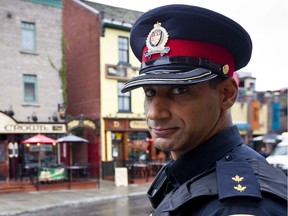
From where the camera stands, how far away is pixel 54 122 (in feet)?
54.0

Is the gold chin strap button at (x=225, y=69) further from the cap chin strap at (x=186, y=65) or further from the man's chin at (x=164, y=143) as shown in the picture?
the man's chin at (x=164, y=143)

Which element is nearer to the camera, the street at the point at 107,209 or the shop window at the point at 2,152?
the street at the point at 107,209

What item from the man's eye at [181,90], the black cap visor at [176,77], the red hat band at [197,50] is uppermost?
the red hat band at [197,50]

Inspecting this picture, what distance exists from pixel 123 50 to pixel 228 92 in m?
17.3

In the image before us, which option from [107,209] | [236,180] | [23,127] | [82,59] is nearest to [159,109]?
[236,180]

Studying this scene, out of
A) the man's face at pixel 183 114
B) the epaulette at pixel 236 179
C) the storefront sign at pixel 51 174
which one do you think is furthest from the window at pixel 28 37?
the epaulette at pixel 236 179

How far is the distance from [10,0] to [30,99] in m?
4.51

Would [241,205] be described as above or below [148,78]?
below

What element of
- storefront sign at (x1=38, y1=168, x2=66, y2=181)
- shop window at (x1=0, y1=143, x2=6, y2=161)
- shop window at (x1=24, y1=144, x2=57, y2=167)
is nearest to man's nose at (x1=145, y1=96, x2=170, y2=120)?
storefront sign at (x1=38, y1=168, x2=66, y2=181)

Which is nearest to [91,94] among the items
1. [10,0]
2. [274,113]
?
[10,0]

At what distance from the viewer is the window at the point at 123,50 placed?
60.3ft

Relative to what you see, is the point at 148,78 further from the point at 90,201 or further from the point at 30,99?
the point at 30,99

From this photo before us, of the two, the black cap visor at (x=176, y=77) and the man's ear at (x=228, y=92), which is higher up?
the black cap visor at (x=176, y=77)

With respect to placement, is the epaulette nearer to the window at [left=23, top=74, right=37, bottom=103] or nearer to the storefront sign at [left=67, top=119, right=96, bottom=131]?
the window at [left=23, top=74, right=37, bottom=103]
